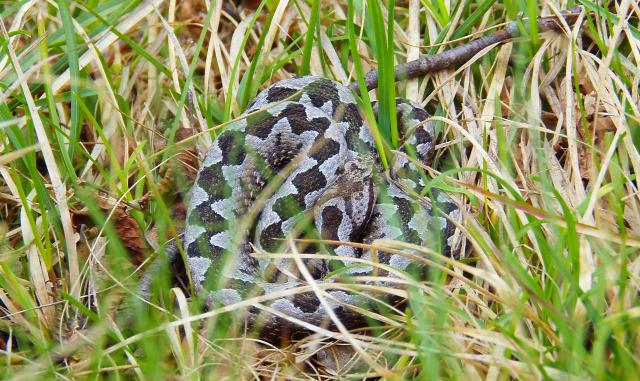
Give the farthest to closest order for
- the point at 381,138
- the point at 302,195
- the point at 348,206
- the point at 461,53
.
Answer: the point at 461,53
the point at 302,195
the point at 348,206
the point at 381,138

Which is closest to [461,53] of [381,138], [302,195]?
[381,138]

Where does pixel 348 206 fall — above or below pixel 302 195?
below

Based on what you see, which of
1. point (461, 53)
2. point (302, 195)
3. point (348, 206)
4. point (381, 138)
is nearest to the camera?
point (381, 138)

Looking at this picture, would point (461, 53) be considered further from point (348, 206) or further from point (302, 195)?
point (302, 195)

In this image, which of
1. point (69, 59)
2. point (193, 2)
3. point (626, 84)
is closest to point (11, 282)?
point (69, 59)

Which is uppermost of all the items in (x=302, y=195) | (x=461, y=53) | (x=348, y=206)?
(x=461, y=53)

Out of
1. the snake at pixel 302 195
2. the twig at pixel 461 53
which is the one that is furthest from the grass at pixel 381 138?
the snake at pixel 302 195

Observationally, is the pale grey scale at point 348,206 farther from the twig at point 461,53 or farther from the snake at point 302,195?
the twig at point 461,53

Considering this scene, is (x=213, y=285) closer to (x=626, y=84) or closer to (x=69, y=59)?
(x=69, y=59)
